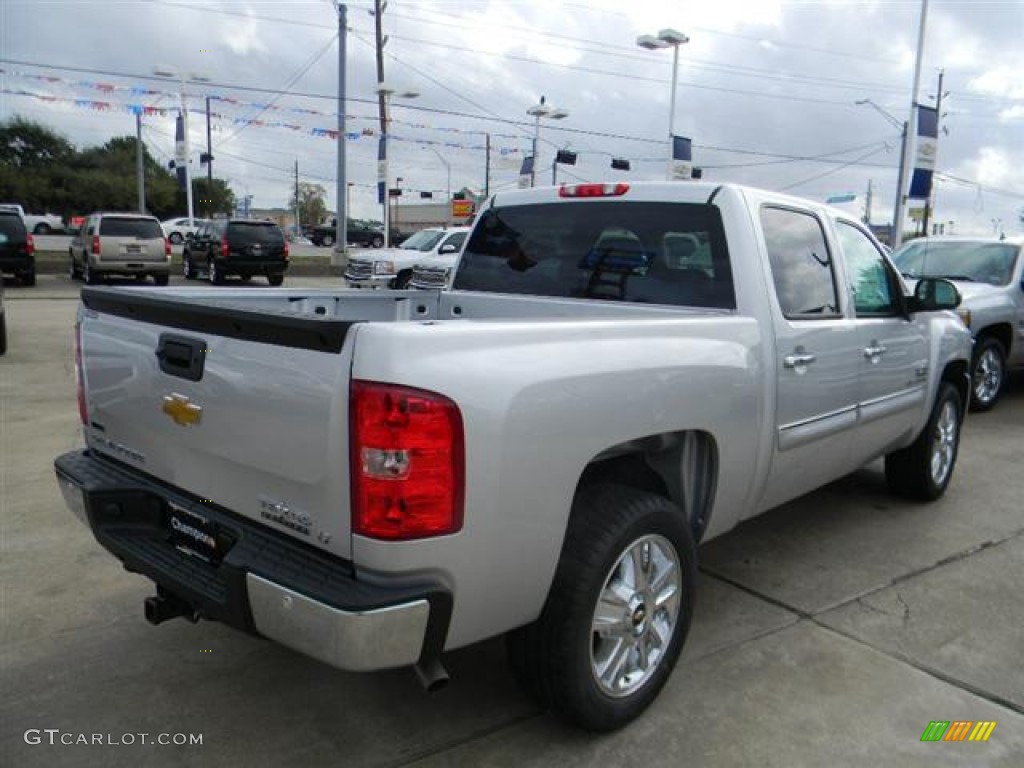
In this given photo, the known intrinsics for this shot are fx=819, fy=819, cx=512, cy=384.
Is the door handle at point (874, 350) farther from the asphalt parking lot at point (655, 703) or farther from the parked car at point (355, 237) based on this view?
the parked car at point (355, 237)

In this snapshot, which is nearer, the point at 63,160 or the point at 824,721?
the point at 824,721

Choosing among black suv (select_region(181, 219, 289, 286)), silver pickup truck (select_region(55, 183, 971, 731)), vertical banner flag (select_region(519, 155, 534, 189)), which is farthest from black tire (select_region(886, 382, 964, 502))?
vertical banner flag (select_region(519, 155, 534, 189))

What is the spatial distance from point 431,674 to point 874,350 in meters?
3.05

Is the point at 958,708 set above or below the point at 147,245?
below

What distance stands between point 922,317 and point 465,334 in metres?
3.80

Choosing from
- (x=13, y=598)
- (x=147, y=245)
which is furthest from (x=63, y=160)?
(x=13, y=598)

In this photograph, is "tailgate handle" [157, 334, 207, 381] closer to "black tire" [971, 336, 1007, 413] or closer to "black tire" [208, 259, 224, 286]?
"black tire" [971, 336, 1007, 413]

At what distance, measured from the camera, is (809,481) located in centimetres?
392

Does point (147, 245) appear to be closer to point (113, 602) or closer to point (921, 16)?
point (113, 602)

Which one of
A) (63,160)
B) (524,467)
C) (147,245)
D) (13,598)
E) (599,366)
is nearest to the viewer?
(524,467)

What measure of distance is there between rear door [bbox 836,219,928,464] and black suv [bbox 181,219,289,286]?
18629 millimetres

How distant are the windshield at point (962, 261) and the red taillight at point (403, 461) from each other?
26.8 ft

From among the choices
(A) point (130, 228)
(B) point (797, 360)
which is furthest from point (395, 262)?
(B) point (797, 360)
